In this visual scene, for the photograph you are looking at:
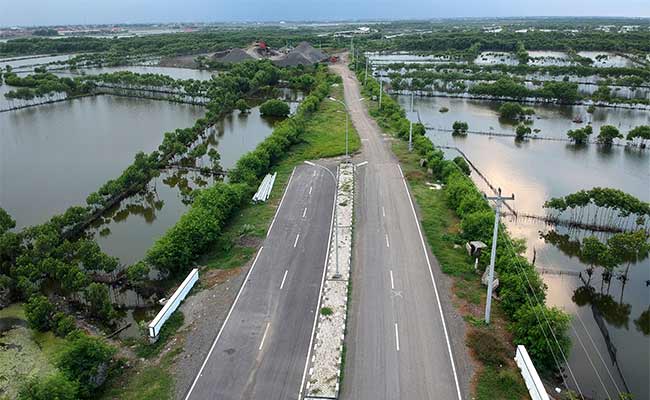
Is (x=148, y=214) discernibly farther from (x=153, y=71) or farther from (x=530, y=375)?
(x=153, y=71)

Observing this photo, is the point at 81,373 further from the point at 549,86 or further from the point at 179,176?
the point at 549,86

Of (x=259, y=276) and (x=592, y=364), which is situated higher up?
(x=259, y=276)

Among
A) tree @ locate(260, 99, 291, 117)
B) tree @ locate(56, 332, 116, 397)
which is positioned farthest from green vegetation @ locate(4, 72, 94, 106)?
tree @ locate(56, 332, 116, 397)

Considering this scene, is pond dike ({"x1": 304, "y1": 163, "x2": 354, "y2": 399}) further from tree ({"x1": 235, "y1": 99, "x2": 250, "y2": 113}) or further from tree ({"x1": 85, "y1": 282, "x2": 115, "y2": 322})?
tree ({"x1": 235, "y1": 99, "x2": 250, "y2": 113})

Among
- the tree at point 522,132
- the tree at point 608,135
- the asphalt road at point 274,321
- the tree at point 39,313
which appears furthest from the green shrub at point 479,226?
the tree at point 608,135

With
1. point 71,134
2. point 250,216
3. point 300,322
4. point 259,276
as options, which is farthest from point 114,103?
point 300,322

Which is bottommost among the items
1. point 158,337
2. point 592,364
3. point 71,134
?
point 592,364
